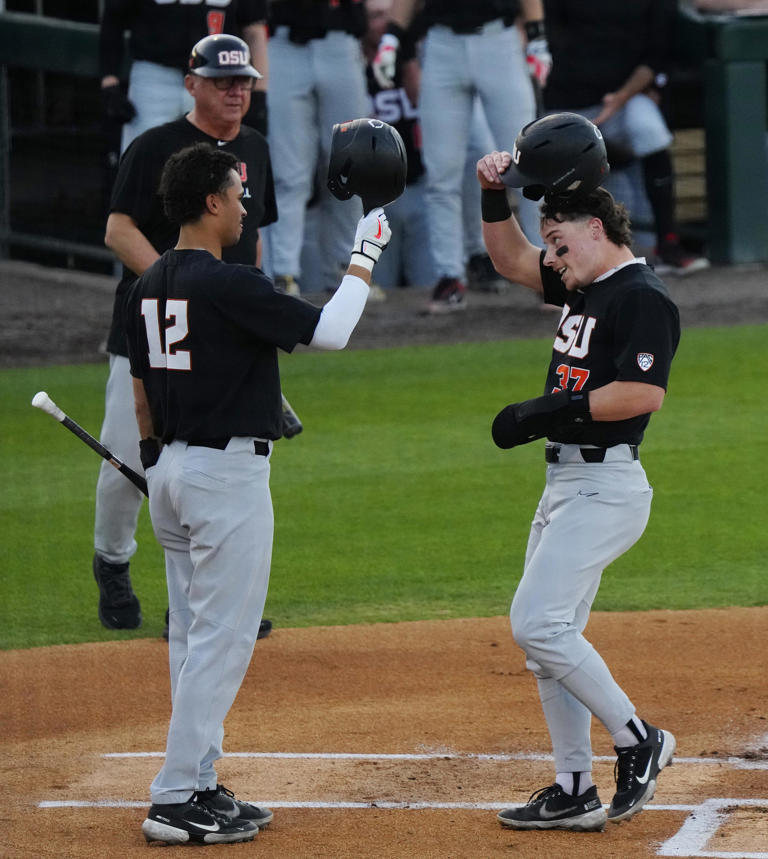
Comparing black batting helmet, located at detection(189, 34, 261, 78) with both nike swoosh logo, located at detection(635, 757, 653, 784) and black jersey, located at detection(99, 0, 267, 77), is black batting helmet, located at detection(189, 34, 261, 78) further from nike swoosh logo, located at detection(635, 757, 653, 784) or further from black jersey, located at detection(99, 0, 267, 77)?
black jersey, located at detection(99, 0, 267, 77)

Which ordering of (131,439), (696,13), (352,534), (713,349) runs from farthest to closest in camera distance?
(696,13)
(713,349)
(352,534)
(131,439)

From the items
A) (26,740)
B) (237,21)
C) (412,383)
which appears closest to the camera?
(26,740)

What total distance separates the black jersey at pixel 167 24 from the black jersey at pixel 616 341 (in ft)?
18.7

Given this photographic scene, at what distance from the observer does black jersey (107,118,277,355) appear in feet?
20.7

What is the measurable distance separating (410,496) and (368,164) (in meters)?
3.85

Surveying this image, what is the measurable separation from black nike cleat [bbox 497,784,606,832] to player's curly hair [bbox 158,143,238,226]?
1.82 metres

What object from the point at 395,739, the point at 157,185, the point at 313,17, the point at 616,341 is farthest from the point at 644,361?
the point at 313,17

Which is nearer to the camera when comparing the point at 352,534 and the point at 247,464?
the point at 247,464

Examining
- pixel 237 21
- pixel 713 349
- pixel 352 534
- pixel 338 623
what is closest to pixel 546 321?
pixel 713 349

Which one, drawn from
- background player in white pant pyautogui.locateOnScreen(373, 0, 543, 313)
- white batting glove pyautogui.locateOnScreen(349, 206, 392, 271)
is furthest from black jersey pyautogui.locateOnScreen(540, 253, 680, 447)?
background player in white pant pyautogui.locateOnScreen(373, 0, 543, 313)

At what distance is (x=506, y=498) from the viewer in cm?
840

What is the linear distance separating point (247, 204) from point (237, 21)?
144 inches

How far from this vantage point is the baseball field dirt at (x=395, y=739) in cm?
440

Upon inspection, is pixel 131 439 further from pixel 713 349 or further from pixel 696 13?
pixel 696 13
